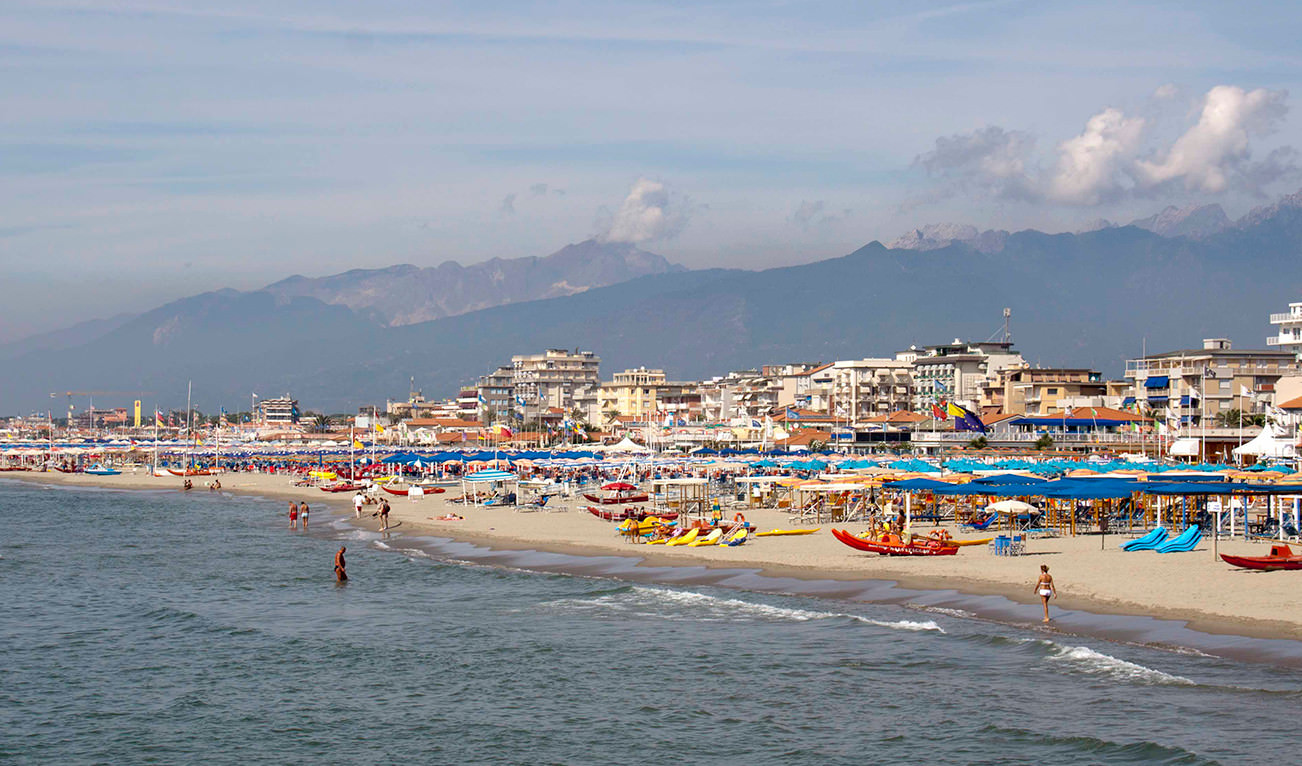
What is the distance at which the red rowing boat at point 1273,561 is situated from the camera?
99.8 feet

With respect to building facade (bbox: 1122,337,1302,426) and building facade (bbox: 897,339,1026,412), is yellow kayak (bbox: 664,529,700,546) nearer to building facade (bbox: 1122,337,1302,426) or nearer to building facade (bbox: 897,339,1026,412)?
building facade (bbox: 1122,337,1302,426)

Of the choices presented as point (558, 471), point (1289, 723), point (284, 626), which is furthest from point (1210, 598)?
point (558, 471)

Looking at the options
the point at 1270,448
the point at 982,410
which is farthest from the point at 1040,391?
the point at 1270,448

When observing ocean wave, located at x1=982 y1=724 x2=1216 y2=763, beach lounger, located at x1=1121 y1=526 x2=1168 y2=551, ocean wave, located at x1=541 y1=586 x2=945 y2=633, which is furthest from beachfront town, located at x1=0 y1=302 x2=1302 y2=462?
ocean wave, located at x1=982 y1=724 x2=1216 y2=763

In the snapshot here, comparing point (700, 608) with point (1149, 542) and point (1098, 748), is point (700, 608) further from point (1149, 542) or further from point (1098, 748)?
point (1149, 542)

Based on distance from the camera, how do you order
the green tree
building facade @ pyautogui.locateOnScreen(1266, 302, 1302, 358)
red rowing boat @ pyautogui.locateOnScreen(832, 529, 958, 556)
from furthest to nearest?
building facade @ pyautogui.locateOnScreen(1266, 302, 1302, 358) < the green tree < red rowing boat @ pyautogui.locateOnScreen(832, 529, 958, 556)

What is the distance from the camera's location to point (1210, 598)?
91.2 feet

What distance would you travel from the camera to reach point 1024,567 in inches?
1361

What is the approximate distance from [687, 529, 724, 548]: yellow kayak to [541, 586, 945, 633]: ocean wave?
8975 mm

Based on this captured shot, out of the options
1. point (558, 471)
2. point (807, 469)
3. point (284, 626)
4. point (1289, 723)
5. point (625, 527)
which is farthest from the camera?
point (558, 471)

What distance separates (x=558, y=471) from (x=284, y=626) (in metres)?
69.0

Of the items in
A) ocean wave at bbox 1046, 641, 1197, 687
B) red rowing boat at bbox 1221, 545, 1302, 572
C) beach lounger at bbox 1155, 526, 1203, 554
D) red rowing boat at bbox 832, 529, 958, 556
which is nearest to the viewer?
ocean wave at bbox 1046, 641, 1197, 687

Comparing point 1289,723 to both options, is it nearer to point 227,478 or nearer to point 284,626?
point 284,626

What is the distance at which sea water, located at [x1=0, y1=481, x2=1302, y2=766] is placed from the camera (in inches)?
786
